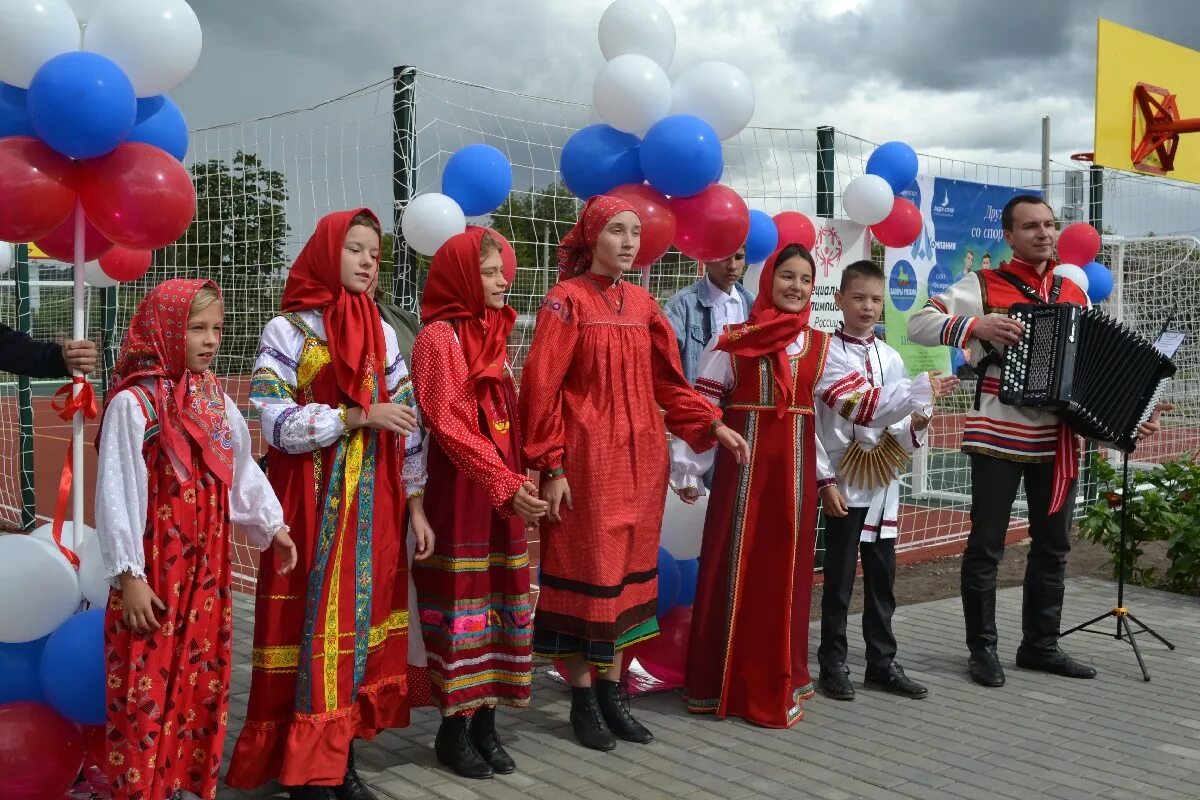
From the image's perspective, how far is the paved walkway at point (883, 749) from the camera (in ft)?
12.9

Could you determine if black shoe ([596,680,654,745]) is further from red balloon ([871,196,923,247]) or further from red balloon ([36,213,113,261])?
red balloon ([871,196,923,247])

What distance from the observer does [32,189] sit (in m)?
3.61

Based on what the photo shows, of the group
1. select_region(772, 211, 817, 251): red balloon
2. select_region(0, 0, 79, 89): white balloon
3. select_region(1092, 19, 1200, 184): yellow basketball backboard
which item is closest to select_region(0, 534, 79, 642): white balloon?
select_region(0, 0, 79, 89): white balloon

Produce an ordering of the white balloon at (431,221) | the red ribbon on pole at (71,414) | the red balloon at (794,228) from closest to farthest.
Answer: the red ribbon on pole at (71,414), the white balloon at (431,221), the red balloon at (794,228)

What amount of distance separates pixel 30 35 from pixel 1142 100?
8.77m

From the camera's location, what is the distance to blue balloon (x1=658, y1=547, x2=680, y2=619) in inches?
197

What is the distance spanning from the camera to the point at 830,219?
6988mm

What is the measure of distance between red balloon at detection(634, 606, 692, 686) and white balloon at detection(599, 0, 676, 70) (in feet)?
8.58

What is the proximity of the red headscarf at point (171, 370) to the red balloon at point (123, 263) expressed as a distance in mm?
2699

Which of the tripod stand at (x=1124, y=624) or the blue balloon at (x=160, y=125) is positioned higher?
the blue balloon at (x=160, y=125)

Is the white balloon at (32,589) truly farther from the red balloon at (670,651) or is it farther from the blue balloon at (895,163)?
the blue balloon at (895,163)

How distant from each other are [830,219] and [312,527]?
14.5 feet

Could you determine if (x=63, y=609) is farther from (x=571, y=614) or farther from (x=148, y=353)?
(x=571, y=614)

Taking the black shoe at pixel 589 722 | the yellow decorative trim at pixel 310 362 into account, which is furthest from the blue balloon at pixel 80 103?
the black shoe at pixel 589 722
